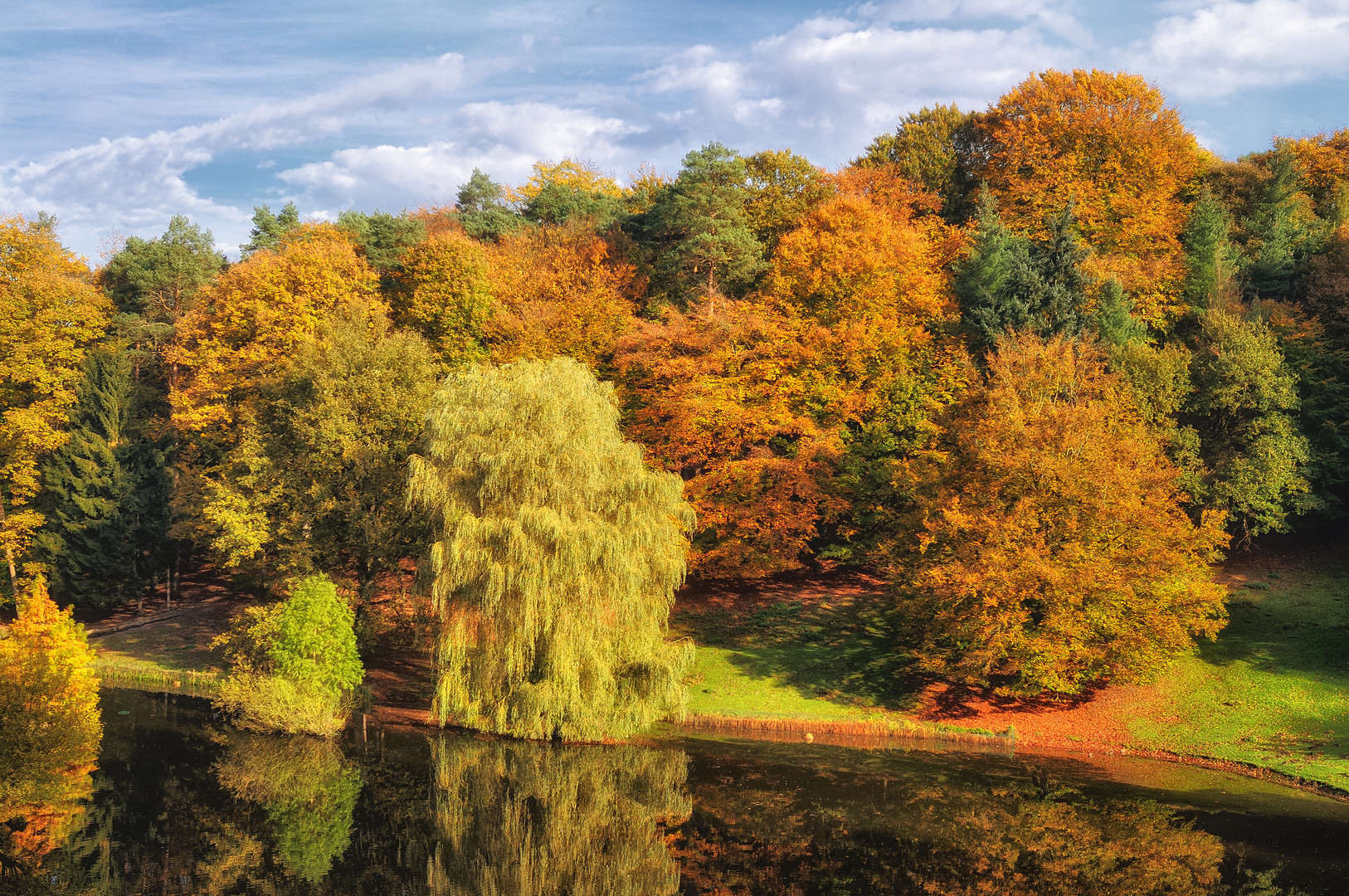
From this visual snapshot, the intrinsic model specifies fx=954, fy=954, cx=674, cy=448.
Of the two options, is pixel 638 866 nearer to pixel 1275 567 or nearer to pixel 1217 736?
pixel 1217 736

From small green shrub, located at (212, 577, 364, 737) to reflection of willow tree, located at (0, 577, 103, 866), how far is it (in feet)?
18.3

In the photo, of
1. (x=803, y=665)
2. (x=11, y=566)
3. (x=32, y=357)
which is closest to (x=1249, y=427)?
(x=803, y=665)

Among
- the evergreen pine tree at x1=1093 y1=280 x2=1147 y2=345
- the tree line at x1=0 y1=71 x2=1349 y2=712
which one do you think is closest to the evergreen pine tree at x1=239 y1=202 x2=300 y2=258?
the tree line at x1=0 y1=71 x2=1349 y2=712

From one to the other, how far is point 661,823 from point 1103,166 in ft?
138

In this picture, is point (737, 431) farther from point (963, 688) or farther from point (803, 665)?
point (963, 688)

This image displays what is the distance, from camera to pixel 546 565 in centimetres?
2886

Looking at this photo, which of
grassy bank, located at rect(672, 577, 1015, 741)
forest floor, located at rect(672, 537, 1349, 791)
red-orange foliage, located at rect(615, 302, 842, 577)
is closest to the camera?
forest floor, located at rect(672, 537, 1349, 791)

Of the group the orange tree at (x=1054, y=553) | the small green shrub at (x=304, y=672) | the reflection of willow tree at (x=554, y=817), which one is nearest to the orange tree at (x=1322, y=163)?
the orange tree at (x=1054, y=553)

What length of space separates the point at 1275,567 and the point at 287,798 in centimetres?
3862

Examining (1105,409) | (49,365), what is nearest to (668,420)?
(1105,409)

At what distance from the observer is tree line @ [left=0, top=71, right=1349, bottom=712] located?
105ft

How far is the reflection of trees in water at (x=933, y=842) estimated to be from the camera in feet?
67.4

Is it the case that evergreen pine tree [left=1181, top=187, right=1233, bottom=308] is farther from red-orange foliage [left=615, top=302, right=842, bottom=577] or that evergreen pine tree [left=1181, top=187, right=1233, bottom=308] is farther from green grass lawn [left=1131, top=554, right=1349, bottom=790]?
red-orange foliage [left=615, top=302, right=842, bottom=577]

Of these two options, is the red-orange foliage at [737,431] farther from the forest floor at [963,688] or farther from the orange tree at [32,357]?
the orange tree at [32,357]
